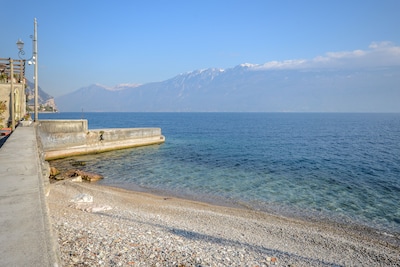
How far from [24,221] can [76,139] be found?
3119cm

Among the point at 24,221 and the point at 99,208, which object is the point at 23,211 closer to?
the point at 24,221

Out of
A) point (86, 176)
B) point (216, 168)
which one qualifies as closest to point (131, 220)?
point (86, 176)

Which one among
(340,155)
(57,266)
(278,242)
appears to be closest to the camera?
(57,266)

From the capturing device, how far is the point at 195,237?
11.0m

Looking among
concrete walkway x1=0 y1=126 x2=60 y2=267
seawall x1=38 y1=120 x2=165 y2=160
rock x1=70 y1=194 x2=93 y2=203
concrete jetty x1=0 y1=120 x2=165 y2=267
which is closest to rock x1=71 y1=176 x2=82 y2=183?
concrete jetty x1=0 y1=120 x2=165 y2=267

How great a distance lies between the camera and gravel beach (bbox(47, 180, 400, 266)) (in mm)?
8156

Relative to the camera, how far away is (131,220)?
1264 centimetres

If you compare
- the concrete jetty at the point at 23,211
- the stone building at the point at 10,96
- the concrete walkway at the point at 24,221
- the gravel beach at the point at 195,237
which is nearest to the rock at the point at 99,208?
the gravel beach at the point at 195,237

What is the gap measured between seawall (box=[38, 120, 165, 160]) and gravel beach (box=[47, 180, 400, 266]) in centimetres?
1672

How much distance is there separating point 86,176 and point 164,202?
29.1ft

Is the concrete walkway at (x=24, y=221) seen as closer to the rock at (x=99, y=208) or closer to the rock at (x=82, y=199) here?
the rock at (x=99, y=208)

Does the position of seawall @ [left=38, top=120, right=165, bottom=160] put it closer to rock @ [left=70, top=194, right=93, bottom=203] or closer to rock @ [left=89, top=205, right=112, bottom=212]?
rock @ [left=70, top=194, right=93, bottom=203]

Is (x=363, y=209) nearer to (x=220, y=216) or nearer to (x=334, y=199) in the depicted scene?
(x=334, y=199)

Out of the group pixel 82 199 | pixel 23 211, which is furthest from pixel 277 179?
pixel 23 211
